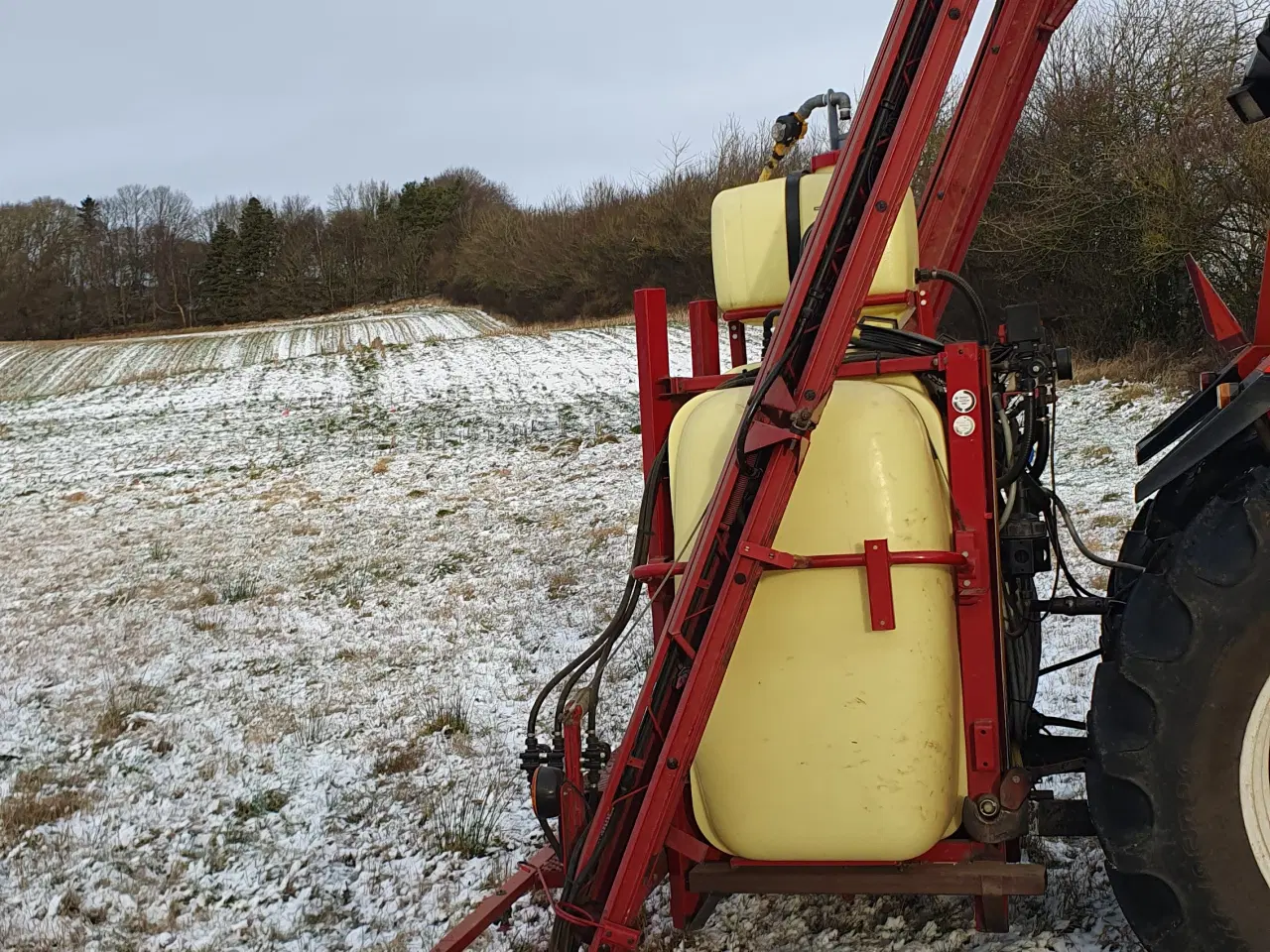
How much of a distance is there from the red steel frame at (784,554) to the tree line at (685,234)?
13.1m

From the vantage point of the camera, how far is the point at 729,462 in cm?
230

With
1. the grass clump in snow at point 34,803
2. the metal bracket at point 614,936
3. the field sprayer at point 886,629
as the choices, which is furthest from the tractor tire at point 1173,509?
the grass clump in snow at point 34,803

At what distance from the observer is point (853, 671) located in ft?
7.70

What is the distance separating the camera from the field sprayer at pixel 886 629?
200 centimetres

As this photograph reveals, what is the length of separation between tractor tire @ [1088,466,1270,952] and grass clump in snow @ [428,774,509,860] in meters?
2.54

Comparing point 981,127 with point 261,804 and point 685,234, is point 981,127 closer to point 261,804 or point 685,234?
point 261,804

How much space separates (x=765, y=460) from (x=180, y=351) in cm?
3068

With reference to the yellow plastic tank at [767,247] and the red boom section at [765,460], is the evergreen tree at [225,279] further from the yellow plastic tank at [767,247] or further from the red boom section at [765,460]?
the red boom section at [765,460]

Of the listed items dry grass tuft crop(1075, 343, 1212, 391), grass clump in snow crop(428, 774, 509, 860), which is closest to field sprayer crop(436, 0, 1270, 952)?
grass clump in snow crop(428, 774, 509, 860)

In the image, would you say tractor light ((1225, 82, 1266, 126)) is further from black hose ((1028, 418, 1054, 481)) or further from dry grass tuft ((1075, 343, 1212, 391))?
dry grass tuft ((1075, 343, 1212, 391))

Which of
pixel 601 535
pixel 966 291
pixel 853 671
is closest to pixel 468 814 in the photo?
pixel 853 671

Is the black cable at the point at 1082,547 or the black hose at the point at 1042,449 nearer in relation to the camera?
the black cable at the point at 1082,547

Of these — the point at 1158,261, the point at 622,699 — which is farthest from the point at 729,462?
the point at 1158,261

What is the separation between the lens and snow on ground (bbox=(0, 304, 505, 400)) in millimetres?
24875
